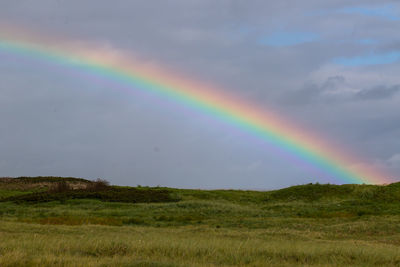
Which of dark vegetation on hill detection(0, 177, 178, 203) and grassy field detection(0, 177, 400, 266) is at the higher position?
dark vegetation on hill detection(0, 177, 178, 203)

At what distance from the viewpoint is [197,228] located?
24625 millimetres

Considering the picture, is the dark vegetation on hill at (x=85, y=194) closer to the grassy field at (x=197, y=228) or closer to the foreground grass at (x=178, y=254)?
the grassy field at (x=197, y=228)

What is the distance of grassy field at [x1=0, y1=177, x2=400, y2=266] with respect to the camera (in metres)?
13.4

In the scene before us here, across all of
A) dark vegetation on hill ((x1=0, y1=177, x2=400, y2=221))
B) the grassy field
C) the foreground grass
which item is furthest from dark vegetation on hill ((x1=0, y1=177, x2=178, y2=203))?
the foreground grass

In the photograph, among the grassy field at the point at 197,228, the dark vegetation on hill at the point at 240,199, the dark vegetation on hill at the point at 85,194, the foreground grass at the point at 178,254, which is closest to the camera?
the foreground grass at the point at 178,254

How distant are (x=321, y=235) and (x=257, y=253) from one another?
8.98 metres

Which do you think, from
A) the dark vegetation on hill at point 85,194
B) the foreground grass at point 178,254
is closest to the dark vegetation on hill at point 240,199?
the dark vegetation on hill at point 85,194

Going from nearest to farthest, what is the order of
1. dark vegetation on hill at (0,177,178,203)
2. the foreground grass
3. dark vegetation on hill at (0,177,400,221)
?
the foreground grass
dark vegetation on hill at (0,177,400,221)
dark vegetation on hill at (0,177,178,203)

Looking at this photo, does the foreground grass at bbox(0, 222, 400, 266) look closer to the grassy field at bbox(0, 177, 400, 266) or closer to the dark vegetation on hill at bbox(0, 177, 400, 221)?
the grassy field at bbox(0, 177, 400, 266)

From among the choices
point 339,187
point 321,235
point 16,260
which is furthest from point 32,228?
point 339,187

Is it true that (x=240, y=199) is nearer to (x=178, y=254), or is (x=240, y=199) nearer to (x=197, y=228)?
(x=197, y=228)

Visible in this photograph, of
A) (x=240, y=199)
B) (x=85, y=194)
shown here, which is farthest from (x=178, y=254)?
(x=240, y=199)

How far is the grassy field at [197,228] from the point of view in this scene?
44.0 ft

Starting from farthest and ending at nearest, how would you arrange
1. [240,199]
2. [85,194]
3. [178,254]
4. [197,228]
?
[240,199] → [85,194] → [197,228] → [178,254]
